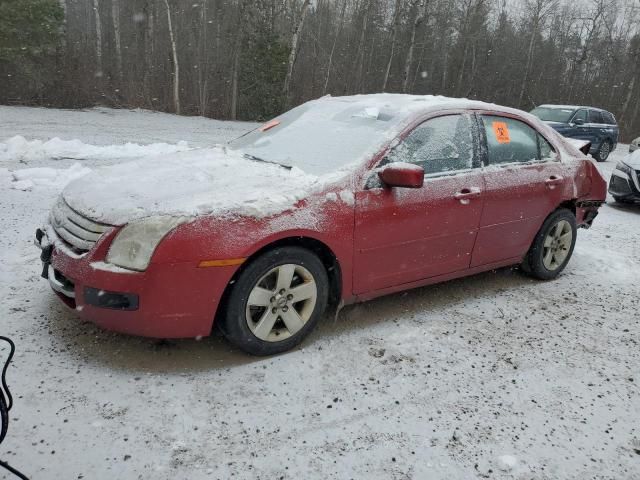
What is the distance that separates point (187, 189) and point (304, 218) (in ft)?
2.34

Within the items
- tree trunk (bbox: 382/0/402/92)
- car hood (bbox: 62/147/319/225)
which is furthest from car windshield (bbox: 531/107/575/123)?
tree trunk (bbox: 382/0/402/92)

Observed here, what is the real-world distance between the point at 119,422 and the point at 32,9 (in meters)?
20.1

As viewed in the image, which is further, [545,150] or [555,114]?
[555,114]

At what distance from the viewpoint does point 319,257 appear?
130 inches

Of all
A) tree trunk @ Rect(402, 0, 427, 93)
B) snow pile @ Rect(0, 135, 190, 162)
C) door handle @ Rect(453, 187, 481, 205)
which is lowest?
snow pile @ Rect(0, 135, 190, 162)

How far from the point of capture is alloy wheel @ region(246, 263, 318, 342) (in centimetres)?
301

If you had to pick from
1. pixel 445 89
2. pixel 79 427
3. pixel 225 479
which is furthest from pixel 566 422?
pixel 445 89

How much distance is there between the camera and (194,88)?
22.6 meters

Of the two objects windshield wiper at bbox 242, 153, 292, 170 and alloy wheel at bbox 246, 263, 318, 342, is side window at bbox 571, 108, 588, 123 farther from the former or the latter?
alloy wheel at bbox 246, 263, 318, 342

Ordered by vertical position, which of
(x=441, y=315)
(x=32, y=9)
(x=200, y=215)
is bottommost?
(x=441, y=315)

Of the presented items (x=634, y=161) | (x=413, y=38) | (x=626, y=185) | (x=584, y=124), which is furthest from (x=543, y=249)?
(x=413, y=38)

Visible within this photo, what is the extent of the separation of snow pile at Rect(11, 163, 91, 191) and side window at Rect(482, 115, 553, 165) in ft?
16.6

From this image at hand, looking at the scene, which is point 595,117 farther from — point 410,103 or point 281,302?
point 281,302

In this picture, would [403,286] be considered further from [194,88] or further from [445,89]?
[445,89]
